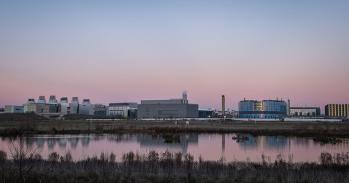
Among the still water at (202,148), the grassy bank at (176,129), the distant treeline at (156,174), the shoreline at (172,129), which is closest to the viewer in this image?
the distant treeline at (156,174)

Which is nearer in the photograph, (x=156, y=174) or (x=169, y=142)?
(x=156, y=174)

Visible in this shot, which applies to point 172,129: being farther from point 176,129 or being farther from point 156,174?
point 156,174

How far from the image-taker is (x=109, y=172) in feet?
64.1

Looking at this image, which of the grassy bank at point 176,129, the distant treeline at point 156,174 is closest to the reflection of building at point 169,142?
the grassy bank at point 176,129

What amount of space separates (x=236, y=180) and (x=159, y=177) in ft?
11.3

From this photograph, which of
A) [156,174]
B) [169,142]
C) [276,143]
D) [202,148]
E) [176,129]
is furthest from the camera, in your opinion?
[176,129]

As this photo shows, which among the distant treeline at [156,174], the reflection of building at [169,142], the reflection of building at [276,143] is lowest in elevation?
the reflection of building at [276,143]

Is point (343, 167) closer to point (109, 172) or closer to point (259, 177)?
point (259, 177)

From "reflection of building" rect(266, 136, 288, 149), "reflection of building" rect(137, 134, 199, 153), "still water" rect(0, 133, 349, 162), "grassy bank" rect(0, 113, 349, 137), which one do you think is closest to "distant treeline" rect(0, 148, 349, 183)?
"still water" rect(0, 133, 349, 162)

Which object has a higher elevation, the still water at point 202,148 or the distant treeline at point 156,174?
the distant treeline at point 156,174

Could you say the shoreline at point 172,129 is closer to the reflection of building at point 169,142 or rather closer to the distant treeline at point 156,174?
the reflection of building at point 169,142

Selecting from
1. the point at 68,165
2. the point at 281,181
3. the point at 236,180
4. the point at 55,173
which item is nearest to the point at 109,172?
the point at 55,173

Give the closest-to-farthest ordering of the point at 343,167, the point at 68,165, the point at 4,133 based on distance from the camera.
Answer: the point at 68,165
the point at 343,167
the point at 4,133

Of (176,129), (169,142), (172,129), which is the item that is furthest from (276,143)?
(172,129)
